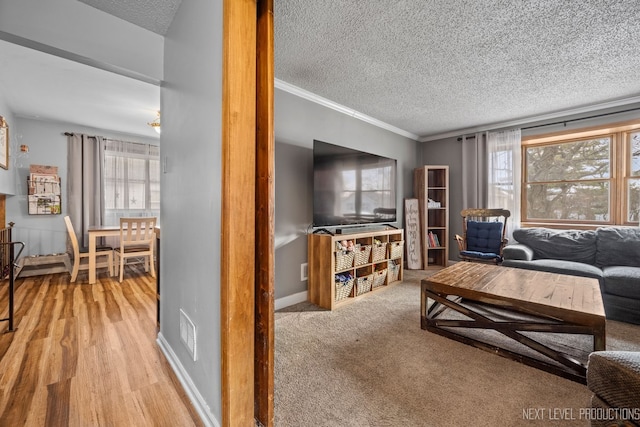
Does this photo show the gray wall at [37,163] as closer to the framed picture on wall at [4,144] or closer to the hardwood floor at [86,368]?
the framed picture on wall at [4,144]

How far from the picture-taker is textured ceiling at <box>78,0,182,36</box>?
157cm

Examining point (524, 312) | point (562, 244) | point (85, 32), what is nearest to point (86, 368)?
point (85, 32)

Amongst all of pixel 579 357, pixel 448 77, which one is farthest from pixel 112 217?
pixel 579 357

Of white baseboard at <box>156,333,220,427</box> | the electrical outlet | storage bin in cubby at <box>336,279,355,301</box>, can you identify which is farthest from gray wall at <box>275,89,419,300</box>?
the electrical outlet

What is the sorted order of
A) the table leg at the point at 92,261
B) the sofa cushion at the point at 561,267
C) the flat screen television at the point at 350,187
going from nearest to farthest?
1. the sofa cushion at the point at 561,267
2. the flat screen television at the point at 350,187
3. the table leg at the point at 92,261

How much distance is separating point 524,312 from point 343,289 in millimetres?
1532

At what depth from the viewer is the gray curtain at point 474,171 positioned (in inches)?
163

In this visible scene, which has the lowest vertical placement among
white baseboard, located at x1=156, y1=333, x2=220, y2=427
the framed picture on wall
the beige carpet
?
the beige carpet

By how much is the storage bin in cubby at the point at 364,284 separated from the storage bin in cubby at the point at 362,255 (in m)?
0.18

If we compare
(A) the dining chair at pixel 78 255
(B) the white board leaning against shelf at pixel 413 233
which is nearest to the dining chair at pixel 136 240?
(A) the dining chair at pixel 78 255

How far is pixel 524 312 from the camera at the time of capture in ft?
5.77

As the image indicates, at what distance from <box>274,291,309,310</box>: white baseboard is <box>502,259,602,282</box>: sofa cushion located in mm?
2351

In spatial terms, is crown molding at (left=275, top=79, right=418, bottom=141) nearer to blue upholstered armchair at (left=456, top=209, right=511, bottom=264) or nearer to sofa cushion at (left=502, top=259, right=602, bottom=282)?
blue upholstered armchair at (left=456, top=209, right=511, bottom=264)

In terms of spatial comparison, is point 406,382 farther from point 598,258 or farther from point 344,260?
point 598,258
